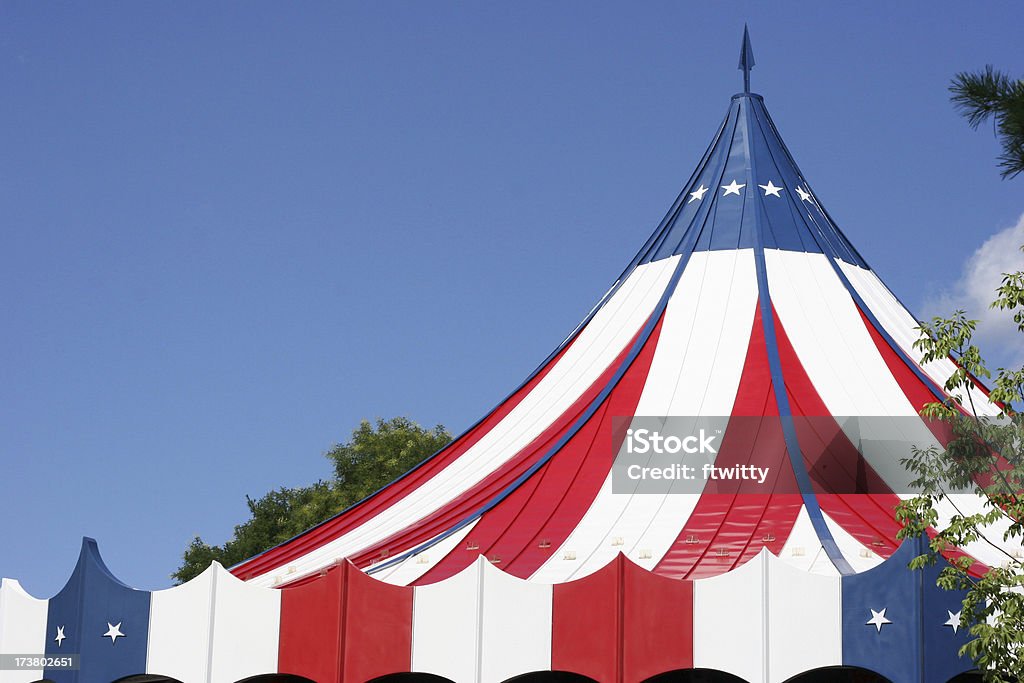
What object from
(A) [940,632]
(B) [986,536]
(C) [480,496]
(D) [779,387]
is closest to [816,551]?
(A) [940,632]

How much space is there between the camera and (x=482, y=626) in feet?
35.7

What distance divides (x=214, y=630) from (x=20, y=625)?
92.9 inches

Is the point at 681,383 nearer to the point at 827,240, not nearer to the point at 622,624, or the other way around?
the point at 827,240

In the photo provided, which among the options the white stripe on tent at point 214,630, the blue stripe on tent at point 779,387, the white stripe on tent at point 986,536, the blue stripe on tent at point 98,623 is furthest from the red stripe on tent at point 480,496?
the white stripe on tent at point 986,536

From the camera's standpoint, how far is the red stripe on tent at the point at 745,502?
11.7 metres

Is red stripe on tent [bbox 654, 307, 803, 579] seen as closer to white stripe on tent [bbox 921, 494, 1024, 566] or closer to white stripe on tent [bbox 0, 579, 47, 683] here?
white stripe on tent [bbox 921, 494, 1024, 566]

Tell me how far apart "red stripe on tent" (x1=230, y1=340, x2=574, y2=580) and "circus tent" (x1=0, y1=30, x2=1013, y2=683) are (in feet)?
0.12

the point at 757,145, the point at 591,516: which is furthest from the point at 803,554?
the point at 757,145

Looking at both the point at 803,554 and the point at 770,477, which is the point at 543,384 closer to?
the point at 770,477

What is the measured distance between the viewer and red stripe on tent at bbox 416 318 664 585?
1231 centimetres

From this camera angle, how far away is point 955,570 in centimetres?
1011

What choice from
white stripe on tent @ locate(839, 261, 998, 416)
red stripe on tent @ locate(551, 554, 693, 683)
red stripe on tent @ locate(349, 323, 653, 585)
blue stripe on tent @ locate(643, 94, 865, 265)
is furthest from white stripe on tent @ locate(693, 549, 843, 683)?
blue stripe on tent @ locate(643, 94, 865, 265)

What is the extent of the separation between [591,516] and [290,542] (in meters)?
3.38

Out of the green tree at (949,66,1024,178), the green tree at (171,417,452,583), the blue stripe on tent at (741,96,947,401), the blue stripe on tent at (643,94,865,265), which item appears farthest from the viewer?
the green tree at (171,417,452,583)
